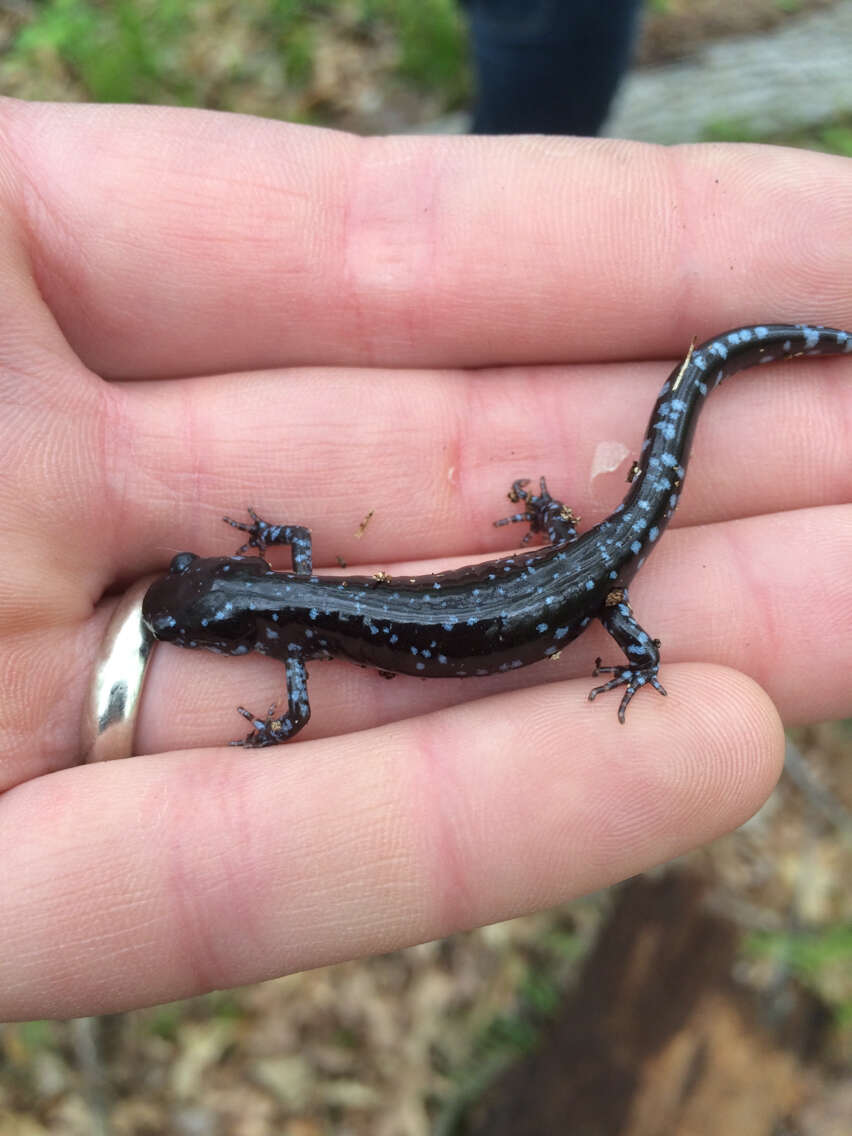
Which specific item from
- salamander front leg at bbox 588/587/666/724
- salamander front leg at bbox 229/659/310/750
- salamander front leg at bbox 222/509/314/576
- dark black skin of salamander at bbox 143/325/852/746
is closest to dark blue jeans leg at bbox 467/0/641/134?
dark black skin of salamander at bbox 143/325/852/746

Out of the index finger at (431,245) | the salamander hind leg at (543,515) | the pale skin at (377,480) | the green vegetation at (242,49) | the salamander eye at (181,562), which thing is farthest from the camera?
the green vegetation at (242,49)

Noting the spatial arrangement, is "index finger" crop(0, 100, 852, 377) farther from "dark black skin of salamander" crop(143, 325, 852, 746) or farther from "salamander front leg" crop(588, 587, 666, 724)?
"salamander front leg" crop(588, 587, 666, 724)

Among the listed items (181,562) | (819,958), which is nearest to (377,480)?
(181,562)

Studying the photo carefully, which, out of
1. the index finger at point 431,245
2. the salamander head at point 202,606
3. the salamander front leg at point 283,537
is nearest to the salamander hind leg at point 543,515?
the index finger at point 431,245

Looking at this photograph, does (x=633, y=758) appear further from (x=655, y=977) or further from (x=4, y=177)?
(x=4, y=177)

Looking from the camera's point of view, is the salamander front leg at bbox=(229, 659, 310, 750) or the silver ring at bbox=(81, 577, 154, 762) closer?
the silver ring at bbox=(81, 577, 154, 762)

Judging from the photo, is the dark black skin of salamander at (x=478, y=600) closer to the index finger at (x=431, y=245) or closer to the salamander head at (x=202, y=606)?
the salamander head at (x=202, y=606)

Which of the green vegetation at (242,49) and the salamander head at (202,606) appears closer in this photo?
the salamander head at (202,606)
